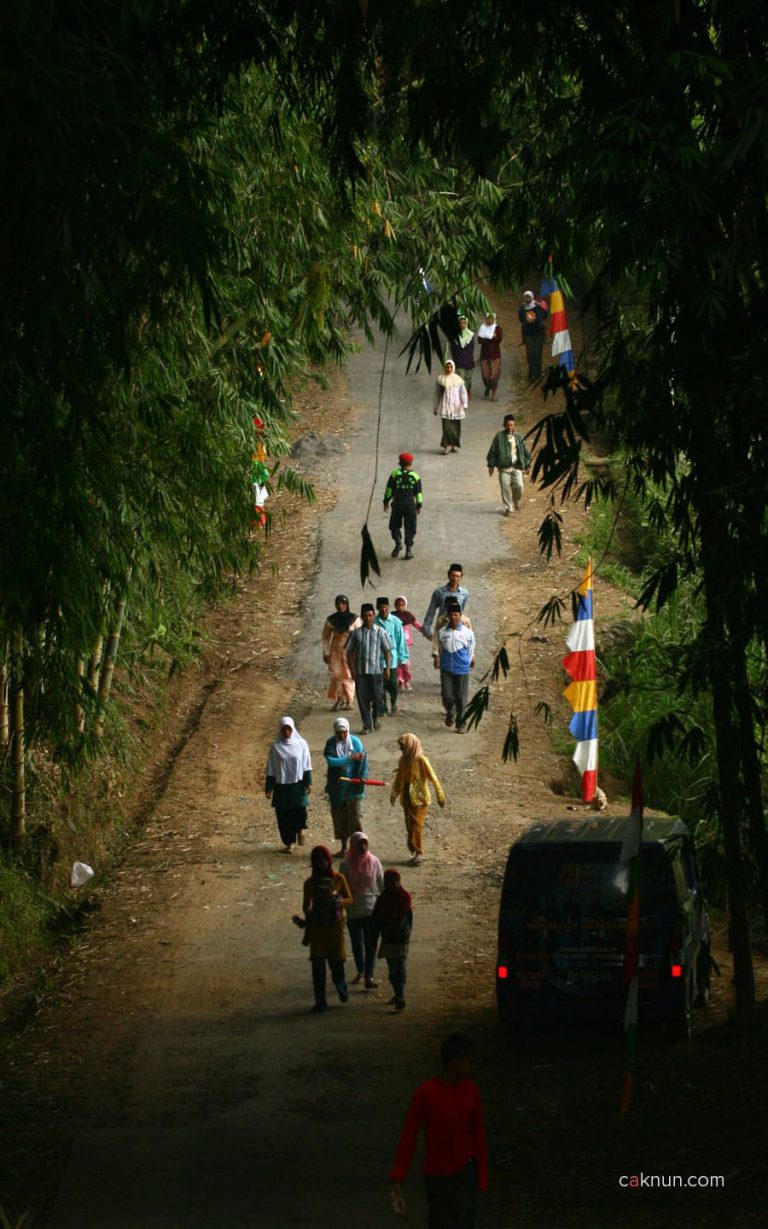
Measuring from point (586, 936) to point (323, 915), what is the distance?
2287 mm

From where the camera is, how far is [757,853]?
9156mm

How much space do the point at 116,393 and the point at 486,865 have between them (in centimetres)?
740

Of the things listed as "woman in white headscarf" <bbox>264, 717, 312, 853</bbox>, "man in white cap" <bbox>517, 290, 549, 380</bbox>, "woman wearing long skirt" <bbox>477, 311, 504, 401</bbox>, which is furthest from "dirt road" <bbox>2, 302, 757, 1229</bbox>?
"man in white cap" <bbox>517, 290, 549, 380</bbox>

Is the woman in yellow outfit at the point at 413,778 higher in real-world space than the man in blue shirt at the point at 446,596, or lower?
lower

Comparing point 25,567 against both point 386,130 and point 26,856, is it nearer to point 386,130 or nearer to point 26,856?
point 386,130

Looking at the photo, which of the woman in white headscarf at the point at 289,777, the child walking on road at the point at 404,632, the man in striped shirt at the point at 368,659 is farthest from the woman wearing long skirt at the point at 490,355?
the woman in white headscarf at the point at 289,777

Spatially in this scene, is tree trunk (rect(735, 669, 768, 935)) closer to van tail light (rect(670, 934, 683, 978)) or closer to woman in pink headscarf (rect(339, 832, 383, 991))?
van tail light (rect(670, 934, 683, 978))

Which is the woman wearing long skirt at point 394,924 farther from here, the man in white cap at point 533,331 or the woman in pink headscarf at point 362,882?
the man in white cap at point 533,331

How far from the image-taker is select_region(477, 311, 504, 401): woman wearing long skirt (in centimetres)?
3181

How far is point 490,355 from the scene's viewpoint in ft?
107

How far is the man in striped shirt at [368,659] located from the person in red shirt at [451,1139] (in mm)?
12745

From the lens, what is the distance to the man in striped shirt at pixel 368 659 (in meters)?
19.5

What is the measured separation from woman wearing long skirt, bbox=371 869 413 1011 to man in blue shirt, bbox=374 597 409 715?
7654mm

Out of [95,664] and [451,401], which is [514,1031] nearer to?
[95,664]
